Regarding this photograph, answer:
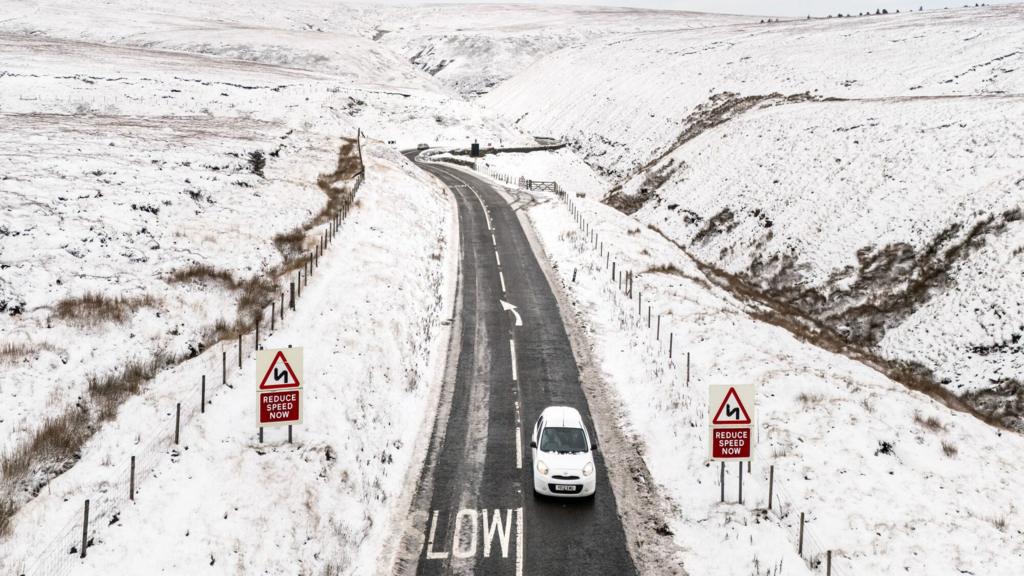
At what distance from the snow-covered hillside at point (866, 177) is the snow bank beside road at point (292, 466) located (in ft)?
65.1

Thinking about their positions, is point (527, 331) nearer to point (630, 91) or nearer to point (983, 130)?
point (983, 130)

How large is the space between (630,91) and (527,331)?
7638cm

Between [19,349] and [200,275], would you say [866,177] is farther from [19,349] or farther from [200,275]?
[19,349]

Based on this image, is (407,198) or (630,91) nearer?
(407,198)

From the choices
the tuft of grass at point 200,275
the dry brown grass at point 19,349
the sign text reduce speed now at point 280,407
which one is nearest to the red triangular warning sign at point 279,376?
the sign text reduce speed now at point 280,407

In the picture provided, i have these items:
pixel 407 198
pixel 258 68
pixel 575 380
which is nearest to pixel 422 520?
pixel 575 380

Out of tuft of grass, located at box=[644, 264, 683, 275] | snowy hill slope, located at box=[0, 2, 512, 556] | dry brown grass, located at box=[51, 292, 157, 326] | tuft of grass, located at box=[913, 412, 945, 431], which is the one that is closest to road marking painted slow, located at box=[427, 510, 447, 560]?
snowy hill slope, located at box=[0, 2, 512, 556]

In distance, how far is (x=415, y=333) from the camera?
2377 cm

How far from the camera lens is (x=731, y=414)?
13.8 meters

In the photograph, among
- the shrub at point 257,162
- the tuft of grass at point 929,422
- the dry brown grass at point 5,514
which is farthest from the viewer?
the shrub at point 257,162

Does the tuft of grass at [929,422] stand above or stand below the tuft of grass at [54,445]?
below

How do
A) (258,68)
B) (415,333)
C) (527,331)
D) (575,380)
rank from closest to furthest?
(575,380) → (415,333) → (527,331) → (258,68)

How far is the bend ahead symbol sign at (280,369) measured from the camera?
13.9 metres

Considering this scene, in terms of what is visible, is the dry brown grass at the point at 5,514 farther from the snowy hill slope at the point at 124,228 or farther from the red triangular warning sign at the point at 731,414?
the red triangular warning sign at the point at 731,414
